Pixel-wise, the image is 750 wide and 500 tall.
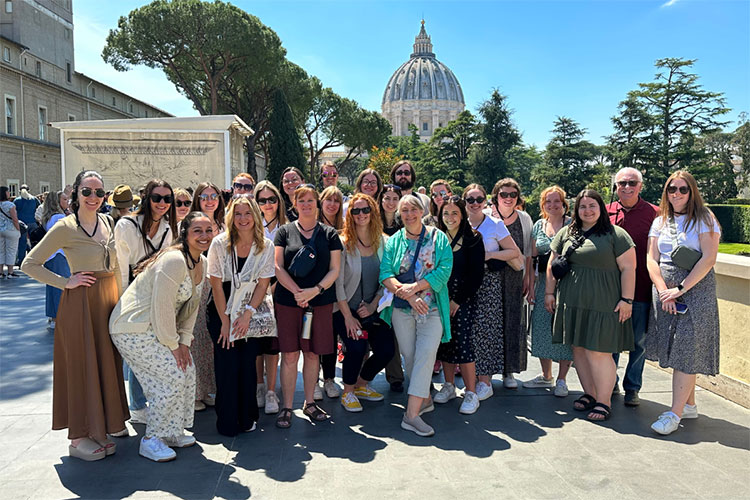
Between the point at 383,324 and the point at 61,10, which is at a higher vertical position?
the point at 61,10

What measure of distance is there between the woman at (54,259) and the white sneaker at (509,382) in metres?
4.91

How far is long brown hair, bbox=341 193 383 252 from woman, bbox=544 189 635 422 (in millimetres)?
1557

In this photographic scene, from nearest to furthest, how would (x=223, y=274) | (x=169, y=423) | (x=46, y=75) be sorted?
1. (x=169, y=423)
2. (x=223, y=274)
3. (x=46, y=75)

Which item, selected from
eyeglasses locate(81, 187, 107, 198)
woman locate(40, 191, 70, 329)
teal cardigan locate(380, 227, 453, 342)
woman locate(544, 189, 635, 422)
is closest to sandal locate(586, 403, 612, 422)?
woman locate(544, 189, 635, 422)

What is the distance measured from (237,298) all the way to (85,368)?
3.53 ft

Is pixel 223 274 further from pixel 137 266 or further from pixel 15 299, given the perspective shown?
pixel 15 299

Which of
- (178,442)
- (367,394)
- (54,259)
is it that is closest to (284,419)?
(178,442)

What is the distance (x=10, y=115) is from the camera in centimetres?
2925

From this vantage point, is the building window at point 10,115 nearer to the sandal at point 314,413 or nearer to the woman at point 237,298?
the woman at point 237,298

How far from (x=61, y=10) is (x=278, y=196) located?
40.4 metres

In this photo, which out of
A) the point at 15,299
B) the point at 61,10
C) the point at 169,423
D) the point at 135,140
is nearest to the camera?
the point at 169,423

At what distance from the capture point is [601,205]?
4352mm

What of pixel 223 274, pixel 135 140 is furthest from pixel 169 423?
pixel 135 140

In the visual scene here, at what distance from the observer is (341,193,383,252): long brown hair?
4.48m
